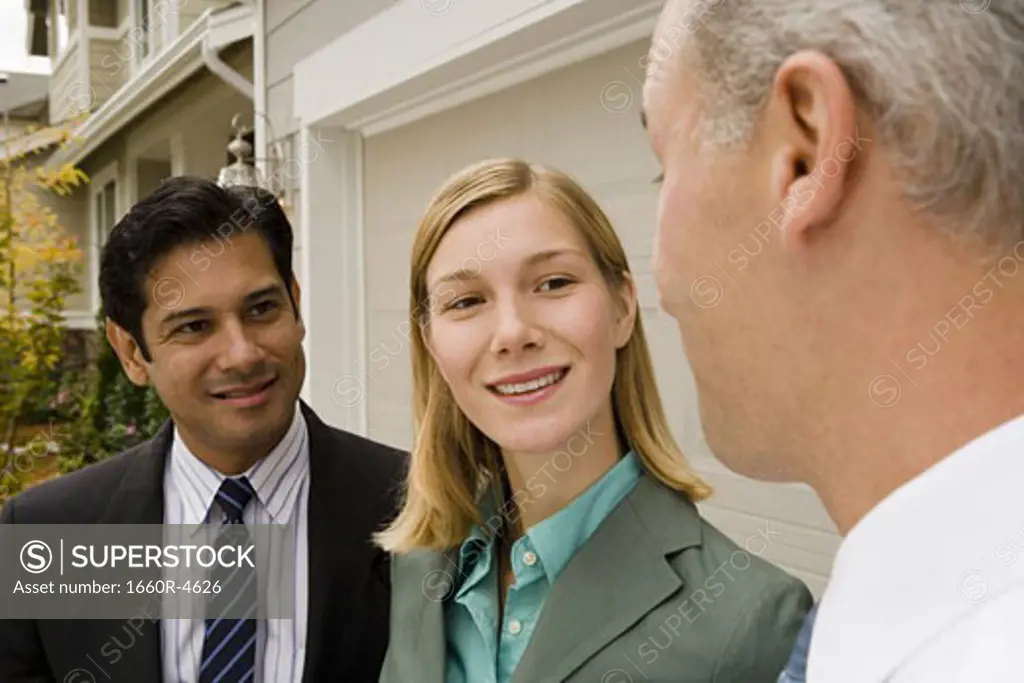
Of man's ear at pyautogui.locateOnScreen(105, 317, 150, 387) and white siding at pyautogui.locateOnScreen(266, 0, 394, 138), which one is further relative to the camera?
white siding at pyautogui.locateOnScreen(266, 0, 394, 138)

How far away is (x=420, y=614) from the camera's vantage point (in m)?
1.19

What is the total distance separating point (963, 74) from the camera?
41cm

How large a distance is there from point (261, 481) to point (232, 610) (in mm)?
229

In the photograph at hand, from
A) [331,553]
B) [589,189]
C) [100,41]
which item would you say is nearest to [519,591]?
[331,553]

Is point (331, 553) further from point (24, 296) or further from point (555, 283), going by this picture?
point (24, 296)

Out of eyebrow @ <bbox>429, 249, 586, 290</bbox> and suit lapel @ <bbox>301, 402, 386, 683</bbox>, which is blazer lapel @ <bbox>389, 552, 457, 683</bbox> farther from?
eyebrow @ <bbox>429, 249, 586, 290</bbox>

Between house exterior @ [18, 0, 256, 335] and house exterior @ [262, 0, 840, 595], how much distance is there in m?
0.64

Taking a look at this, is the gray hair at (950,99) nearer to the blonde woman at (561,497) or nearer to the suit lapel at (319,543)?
the blonde woman at (561,497)

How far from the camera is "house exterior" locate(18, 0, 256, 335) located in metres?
4.77

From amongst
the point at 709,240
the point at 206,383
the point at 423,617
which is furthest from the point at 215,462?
the point at 709,240

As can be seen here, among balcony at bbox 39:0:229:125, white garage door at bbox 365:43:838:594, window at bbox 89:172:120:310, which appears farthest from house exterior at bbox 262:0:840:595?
window at bbox 89:172:120:310

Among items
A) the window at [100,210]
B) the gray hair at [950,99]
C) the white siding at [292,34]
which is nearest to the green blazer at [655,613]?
the gray hair at [950,99]

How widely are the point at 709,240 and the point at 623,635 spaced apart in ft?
2.22

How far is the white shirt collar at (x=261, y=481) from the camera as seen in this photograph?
62.2 inches
